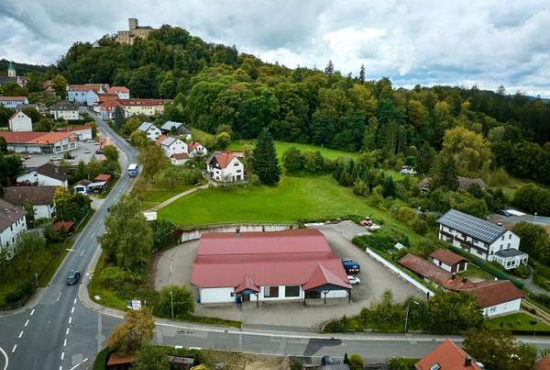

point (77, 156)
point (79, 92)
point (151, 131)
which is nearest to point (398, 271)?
point (77, 156)

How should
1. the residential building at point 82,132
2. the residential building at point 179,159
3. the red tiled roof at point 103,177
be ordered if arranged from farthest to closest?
the residential building at point 82,132 → the residential building at point 179,159 → the red tiled roof at point 103,177

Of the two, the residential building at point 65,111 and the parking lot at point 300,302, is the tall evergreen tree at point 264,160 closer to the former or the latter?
the parking lot at point 300,302

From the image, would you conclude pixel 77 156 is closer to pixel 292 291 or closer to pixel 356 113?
pixel 292 291

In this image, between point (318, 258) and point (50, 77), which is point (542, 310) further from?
point (50, 77)

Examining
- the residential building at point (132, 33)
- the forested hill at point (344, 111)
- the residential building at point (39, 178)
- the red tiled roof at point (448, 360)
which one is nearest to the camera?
the red tiled roof at point (448, 360)

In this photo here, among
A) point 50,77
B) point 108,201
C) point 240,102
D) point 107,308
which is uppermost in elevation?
point 50,77

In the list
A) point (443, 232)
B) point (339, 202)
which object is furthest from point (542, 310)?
point (339, 202)

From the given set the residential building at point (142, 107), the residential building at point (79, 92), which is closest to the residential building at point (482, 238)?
the residential building at point (142, 107)
